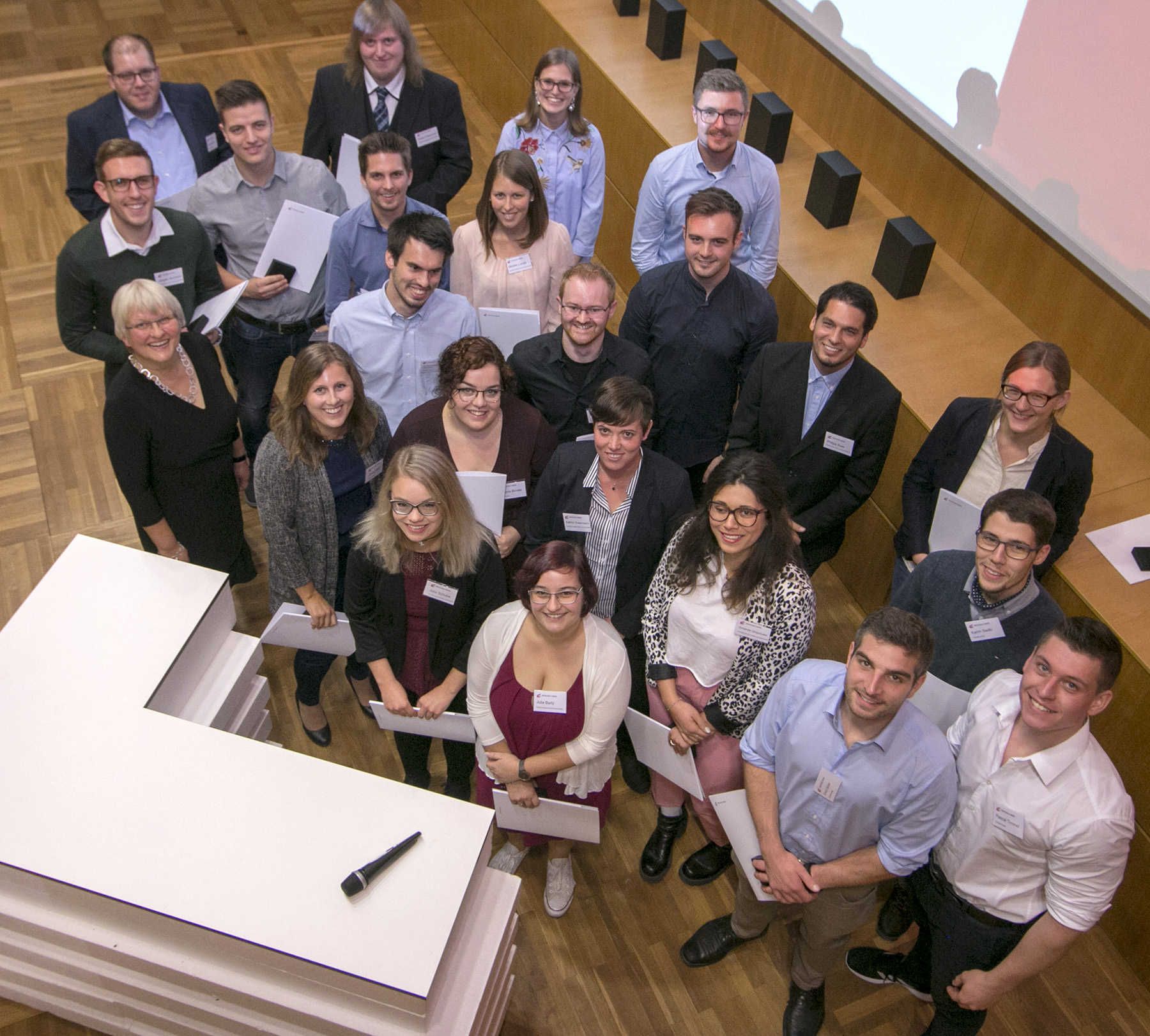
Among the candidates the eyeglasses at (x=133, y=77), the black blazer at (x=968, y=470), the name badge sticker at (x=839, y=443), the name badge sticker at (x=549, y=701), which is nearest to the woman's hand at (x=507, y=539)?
the name badge sticker at (x=549, y=701)

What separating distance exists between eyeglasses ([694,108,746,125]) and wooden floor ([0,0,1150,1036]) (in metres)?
1.85

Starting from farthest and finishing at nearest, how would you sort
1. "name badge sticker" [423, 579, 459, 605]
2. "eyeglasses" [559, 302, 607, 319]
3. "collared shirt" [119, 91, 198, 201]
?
"collared shirt" [119, 91, 198, 201] < "eyeglasses" [559, 302, 607, 319] < "name badge sticker" [423, 579, 459, 605]

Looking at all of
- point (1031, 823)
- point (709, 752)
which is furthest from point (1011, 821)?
point (709, 752)

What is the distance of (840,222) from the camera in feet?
14.6

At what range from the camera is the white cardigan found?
255cm

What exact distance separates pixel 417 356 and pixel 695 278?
97cm

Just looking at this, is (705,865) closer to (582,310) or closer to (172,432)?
(582,310)

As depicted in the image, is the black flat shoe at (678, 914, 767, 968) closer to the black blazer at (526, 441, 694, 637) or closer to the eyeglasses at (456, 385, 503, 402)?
the black blazer at (526, 441, 694, 637)

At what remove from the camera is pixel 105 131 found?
12.3 ft

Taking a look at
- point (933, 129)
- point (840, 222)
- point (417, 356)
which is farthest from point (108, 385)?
point (933, 129)

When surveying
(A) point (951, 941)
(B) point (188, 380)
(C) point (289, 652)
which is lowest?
(C) point (289, 652)

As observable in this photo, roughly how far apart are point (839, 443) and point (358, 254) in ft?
5.95

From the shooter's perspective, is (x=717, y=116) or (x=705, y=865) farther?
(x=717, y=116)

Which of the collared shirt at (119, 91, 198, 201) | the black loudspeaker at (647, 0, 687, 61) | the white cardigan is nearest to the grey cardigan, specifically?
the white cardigan
